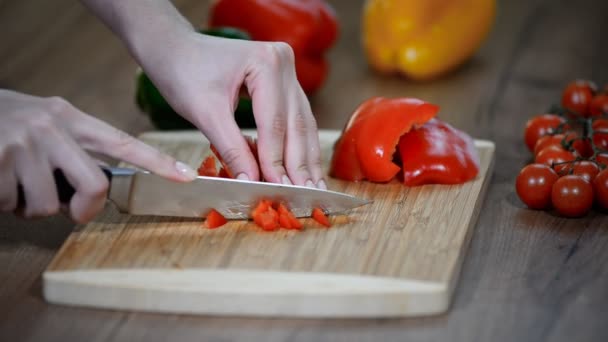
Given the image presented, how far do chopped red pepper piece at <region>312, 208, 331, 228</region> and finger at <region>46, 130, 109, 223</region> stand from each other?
0.52 m

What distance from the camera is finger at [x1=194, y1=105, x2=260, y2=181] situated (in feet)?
7.19

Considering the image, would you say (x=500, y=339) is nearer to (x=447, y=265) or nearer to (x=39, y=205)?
(x=447, y=265)

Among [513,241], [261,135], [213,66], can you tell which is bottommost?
[513,241]

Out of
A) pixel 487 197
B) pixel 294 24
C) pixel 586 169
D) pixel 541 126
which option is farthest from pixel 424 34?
pixel 586 169

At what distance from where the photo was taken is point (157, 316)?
6.51 ft

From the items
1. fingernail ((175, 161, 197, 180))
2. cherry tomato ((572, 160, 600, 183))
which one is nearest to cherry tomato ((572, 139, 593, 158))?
cherry tomato ((572, 160, 600, 183))

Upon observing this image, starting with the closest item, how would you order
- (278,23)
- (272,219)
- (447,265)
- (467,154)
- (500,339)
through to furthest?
(500,339)
(447,265)
(272,219)
(467,154)
(278,23)

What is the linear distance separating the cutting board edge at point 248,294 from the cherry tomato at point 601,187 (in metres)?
0.61

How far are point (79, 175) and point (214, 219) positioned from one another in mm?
379

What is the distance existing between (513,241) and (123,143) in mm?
1014

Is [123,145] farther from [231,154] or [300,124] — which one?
[300,124]

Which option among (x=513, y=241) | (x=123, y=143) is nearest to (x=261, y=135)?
(x=123, y=143)

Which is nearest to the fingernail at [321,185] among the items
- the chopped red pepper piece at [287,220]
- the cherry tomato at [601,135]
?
the chopped red pepper piece at [287,220]

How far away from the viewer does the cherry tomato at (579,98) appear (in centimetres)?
288
